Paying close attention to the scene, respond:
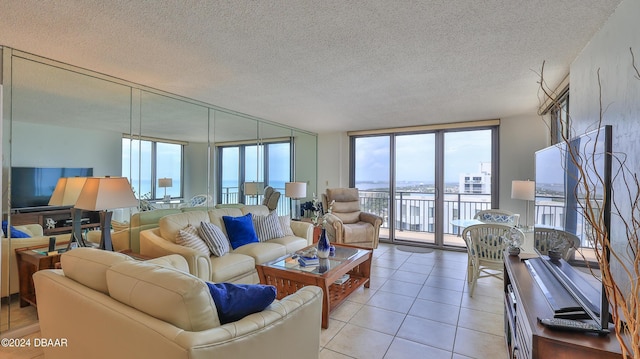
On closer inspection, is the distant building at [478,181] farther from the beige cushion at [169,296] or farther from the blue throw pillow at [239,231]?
the beige cushion at [169,296]

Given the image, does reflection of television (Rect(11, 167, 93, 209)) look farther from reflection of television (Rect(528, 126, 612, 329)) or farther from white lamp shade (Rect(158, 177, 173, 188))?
reflection of television (Rect(528, 126, 612, 329))

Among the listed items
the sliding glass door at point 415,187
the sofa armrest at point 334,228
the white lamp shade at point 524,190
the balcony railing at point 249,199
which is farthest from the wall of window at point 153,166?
the white lamp shade at point 524,190

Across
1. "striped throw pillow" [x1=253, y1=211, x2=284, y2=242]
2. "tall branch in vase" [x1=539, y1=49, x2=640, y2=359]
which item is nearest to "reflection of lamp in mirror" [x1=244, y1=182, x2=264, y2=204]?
"striped throw pillow" [x1=253, y1=211, x2=284, y2=242]

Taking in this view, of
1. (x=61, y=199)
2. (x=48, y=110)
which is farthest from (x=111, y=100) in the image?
(x=61, y=199)

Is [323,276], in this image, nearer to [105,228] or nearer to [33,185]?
[105,228]

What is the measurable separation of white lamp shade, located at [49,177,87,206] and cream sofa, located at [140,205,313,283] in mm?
726

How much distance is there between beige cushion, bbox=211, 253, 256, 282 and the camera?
2.72 metres

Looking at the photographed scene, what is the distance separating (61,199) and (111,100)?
3.59 ft

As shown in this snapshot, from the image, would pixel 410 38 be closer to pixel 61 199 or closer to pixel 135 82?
pixel 135 82

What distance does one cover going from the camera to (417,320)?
2.51m

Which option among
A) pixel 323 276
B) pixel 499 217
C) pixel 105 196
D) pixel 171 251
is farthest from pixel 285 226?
pixel 499 217

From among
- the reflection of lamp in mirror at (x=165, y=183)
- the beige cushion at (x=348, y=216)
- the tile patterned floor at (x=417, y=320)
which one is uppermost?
the reflection of lamp in mirror at (x=165, y=183)

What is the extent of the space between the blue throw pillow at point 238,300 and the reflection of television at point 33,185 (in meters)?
2.29

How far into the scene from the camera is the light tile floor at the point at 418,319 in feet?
6.85
